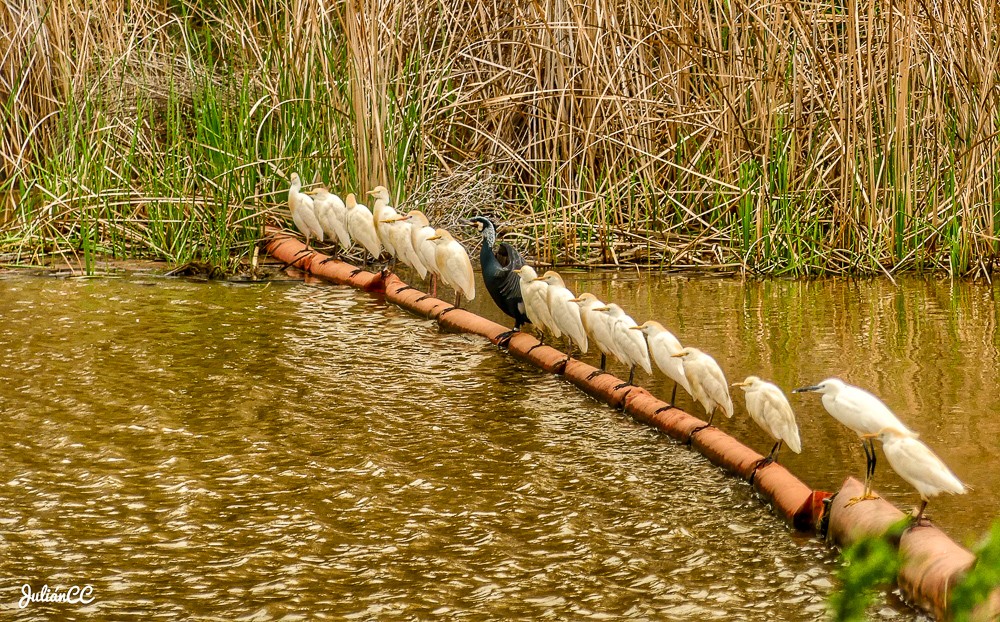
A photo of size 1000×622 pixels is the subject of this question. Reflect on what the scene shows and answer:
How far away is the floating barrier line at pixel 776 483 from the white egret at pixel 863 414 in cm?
8

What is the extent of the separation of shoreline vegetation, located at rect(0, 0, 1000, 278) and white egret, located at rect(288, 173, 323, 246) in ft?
1.06

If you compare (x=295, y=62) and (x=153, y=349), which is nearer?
(x=153, y=349)

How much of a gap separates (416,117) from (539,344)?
2.94 metres

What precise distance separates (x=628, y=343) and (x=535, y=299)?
79 cm

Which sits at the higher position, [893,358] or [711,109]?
[711,109]

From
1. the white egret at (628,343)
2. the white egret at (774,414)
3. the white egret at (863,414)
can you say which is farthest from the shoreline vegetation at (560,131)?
the white egret at (863,414)

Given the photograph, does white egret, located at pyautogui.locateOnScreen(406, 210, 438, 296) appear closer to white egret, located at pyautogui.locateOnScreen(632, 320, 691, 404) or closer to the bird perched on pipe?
the bird perched on pipe

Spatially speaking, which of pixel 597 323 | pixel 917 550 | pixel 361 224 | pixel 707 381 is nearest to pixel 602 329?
pixel 597 323

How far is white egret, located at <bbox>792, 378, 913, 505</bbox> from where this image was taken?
132 inches

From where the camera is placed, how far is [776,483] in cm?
365

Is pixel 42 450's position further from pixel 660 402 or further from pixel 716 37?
pixel 716 37

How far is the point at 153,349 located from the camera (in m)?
5.64

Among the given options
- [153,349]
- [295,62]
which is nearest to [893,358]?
[153,349]

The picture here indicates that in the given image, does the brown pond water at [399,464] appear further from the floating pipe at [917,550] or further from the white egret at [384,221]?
the white egret at [384,221]
